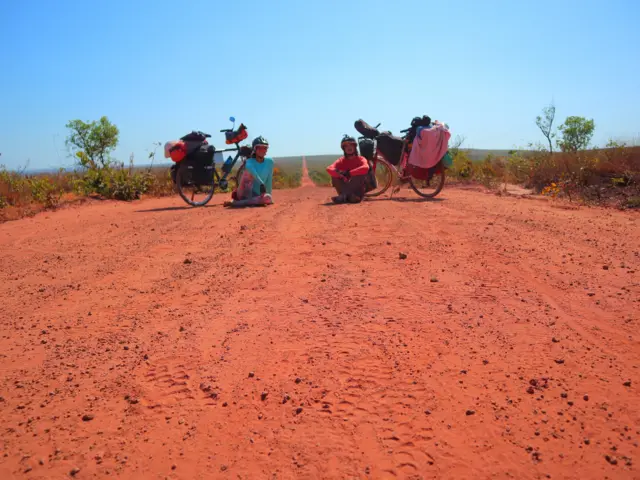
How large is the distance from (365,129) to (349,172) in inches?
45.5

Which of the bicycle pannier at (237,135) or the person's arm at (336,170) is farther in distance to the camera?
the bicycle pannier at (237,135)

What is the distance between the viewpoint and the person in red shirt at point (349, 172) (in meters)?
9.20

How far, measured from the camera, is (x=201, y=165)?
9672 millimetres

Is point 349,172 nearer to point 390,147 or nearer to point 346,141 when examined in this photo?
point 346,141

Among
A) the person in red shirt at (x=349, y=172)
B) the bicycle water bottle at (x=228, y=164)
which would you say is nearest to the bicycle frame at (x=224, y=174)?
the bicycle water bottle at (x=228, y=164)

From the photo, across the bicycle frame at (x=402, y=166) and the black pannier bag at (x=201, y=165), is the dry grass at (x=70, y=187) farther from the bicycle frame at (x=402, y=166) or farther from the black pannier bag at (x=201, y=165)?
the bicycle frame at (x=402, y=166)

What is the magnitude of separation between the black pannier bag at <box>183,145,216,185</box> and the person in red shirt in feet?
7.68

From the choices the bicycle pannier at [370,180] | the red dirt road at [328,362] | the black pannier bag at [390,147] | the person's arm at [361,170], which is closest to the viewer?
the red dirt road at [328,362]

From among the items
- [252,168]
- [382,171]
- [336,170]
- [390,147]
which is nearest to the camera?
[336,170]

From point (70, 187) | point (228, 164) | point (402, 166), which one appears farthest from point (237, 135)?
point (70, 187)

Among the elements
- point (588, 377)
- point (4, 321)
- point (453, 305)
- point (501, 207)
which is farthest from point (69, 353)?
point (501, 207)

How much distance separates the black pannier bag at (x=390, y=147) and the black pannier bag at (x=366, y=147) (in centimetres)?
16

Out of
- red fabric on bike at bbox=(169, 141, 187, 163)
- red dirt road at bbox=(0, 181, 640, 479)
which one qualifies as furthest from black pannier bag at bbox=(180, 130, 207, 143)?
red dirt road at bbox=(0, 181, 640, 479)

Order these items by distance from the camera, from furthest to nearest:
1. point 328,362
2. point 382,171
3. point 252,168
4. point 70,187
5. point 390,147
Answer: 1. point 70,187
2. point 382,171
3. point 390,147
4. point 252,168
5. point 328,362
